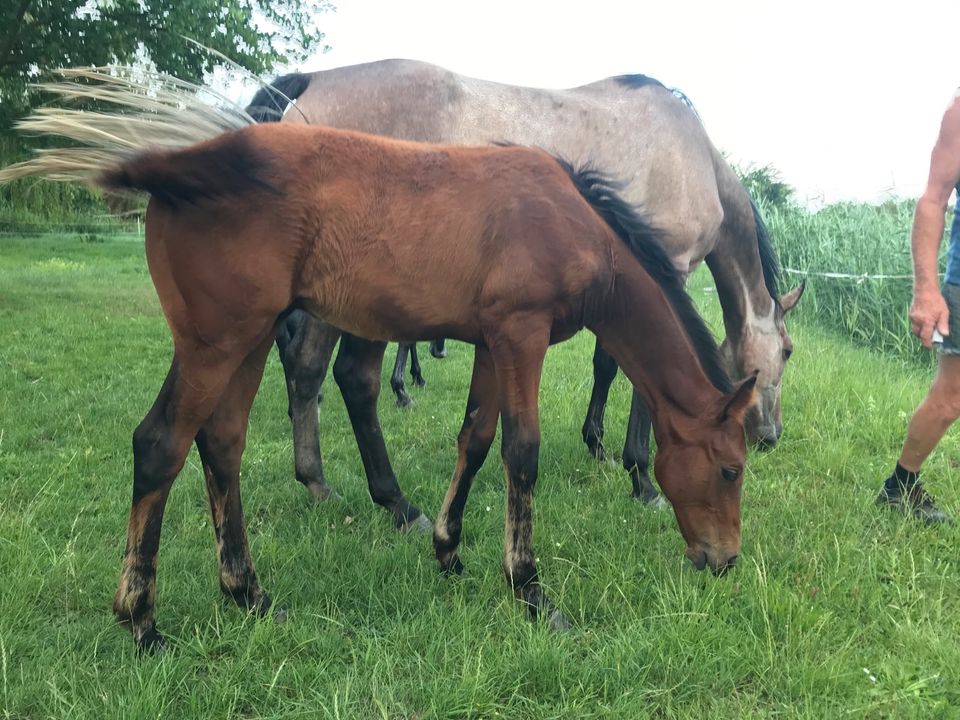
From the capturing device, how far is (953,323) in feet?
11.1

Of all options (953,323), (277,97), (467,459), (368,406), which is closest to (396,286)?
(467,459)

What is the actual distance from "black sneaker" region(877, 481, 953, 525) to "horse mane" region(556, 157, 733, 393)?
4.80ft

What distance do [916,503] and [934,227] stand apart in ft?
4.64

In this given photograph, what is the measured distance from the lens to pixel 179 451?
2473 millimetres

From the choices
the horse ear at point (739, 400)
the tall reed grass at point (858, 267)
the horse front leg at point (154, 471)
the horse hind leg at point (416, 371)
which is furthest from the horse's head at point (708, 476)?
the tall reed grass at point (858, 267)

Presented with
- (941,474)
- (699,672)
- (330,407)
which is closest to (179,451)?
(699,672)

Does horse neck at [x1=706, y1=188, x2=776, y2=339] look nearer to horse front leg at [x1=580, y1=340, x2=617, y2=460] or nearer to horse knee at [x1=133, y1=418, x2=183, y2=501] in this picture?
horse front leg at [x1=580, y1=340, x2=617, y2=460]

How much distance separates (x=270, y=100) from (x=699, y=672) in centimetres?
361

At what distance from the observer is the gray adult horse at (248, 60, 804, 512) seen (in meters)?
3.92

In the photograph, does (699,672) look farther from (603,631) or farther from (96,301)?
(96,301)

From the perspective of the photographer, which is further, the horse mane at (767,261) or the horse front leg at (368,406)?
the horse mane at (767,261)

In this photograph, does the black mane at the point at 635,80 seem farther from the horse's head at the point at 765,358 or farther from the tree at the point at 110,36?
the tree at the point at 110,36

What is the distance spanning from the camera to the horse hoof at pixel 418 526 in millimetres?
3594

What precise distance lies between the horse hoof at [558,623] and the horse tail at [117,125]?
2.02m
